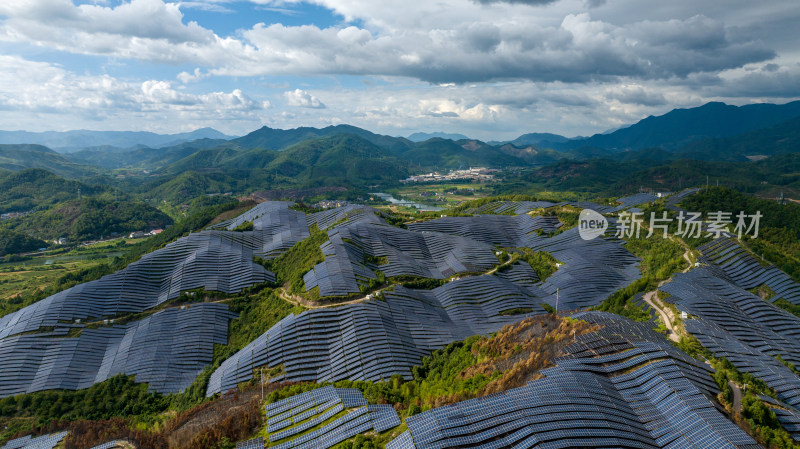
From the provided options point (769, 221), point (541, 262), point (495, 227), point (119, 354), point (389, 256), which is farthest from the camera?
point (495, 227)

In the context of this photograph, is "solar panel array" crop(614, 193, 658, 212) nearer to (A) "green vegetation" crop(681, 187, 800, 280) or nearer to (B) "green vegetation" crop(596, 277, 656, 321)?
(A) "green vegetation" crop(681, 187, 800, 280)

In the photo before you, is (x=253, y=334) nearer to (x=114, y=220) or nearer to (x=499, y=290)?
(x=499, y=290)

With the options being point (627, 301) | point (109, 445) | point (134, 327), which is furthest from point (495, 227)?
point (109, 445)

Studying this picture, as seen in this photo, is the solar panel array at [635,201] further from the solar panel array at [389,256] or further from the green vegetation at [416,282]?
the green vegetation at [416,282]

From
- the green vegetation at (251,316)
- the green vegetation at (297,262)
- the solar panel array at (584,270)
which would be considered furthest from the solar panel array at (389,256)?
the solar panel array at (584,270)

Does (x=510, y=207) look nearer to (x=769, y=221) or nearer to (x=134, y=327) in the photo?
(x=769, y=221)

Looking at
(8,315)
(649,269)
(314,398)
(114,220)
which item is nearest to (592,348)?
(314,398)

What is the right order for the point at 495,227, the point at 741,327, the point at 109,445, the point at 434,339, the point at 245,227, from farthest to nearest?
1. the point at 495,227
2. the point at 245,227
3. the point at 434,339
4. the point at 741,327
5. the point at 109,445
